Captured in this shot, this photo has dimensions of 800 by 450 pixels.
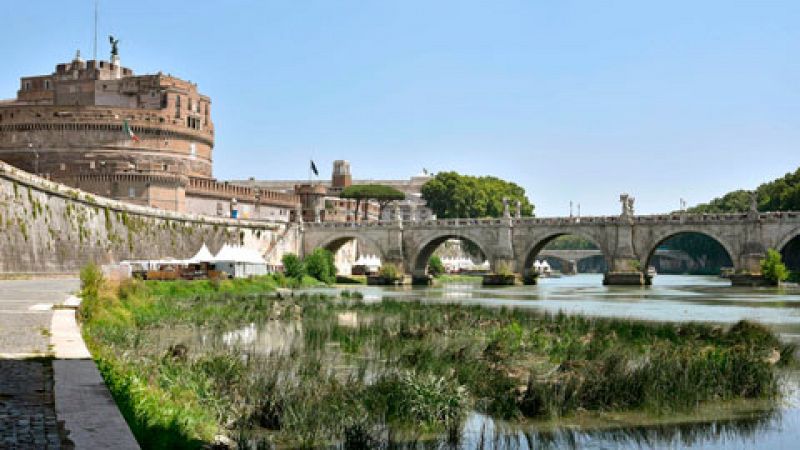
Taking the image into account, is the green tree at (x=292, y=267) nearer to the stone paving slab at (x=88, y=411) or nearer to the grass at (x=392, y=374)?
the grass at (x=392, y=374)

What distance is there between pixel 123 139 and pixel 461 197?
42.3 m

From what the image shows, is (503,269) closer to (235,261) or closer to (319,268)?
(319,268)

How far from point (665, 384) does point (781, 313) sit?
78.8 ft

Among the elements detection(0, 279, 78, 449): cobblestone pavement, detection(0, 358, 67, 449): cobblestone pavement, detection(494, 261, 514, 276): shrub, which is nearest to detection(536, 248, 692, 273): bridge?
detection(494, 261, 514, 276): shrub

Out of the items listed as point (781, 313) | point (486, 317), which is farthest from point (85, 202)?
point (781, 313)

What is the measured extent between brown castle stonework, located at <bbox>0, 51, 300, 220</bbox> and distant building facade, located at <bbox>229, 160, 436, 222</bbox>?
3.14m

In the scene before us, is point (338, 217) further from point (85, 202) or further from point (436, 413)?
point (436, 413)

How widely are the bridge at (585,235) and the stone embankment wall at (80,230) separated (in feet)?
41.3

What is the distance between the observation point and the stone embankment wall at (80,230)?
42188mm

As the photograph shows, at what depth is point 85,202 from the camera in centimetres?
5212

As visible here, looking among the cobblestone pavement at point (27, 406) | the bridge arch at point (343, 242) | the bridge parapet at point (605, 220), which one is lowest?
the cobblestone pavement at point (27, 406)

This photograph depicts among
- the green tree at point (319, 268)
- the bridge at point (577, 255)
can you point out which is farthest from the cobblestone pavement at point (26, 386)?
the bridge at point (577, 255)

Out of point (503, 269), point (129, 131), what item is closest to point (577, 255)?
point (503, 269)

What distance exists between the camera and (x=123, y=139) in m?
83.8
